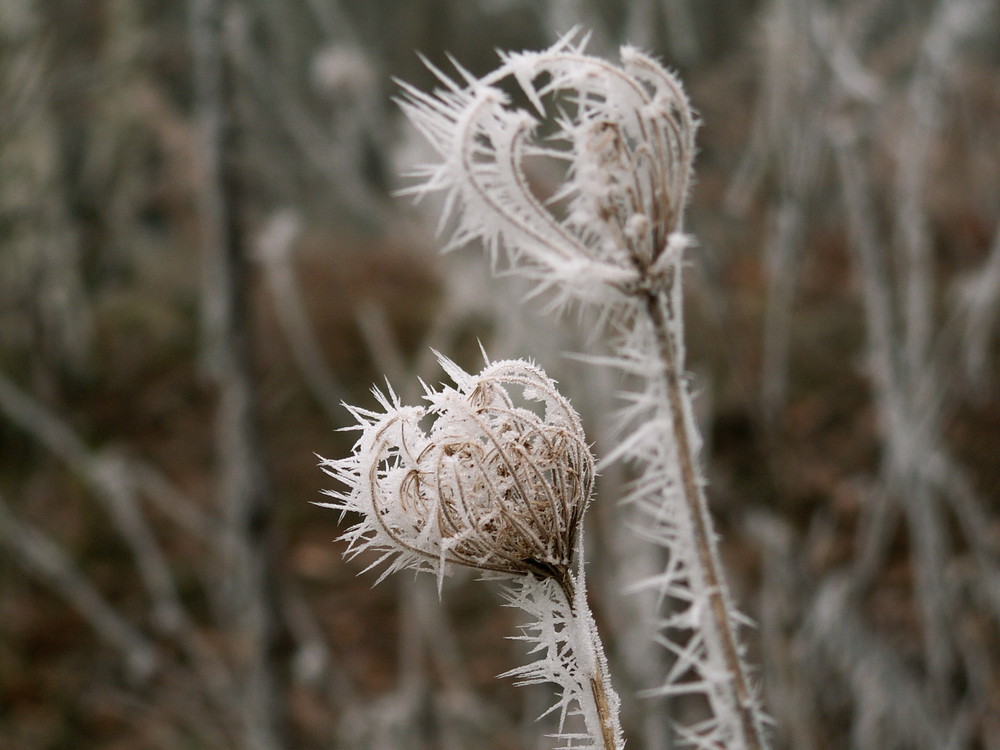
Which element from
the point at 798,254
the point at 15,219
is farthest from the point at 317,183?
the point at 798,254

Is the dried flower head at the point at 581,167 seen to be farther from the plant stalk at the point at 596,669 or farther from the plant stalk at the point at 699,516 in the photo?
the plant stalk at the point at 596,669

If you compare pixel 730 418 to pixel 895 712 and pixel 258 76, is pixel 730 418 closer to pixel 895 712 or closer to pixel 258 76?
pixel 895 712

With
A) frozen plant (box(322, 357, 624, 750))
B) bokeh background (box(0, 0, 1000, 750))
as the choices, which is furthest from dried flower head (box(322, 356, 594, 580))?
bokeh background (box(0, 0, 1000, 750))

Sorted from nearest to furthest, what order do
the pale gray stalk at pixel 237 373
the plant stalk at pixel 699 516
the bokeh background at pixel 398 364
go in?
the plant stalk at pixel 699 516 → the bokeh background at pixel 398 364 → the pale gray stalk at pixel 237 373

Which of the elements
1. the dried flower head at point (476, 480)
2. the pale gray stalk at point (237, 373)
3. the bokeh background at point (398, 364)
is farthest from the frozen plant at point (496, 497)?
the pale gray stalk at point (237, 373)

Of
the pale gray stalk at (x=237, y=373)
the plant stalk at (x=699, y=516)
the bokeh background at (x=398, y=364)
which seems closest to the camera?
the plant stalk at (x=699, y=516)

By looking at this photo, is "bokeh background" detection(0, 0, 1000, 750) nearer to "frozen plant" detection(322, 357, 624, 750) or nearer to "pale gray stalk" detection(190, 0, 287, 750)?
"pale gray stalk" detection(190, 0, 287, 750)

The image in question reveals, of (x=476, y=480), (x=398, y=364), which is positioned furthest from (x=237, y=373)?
(x=476, y=480)
